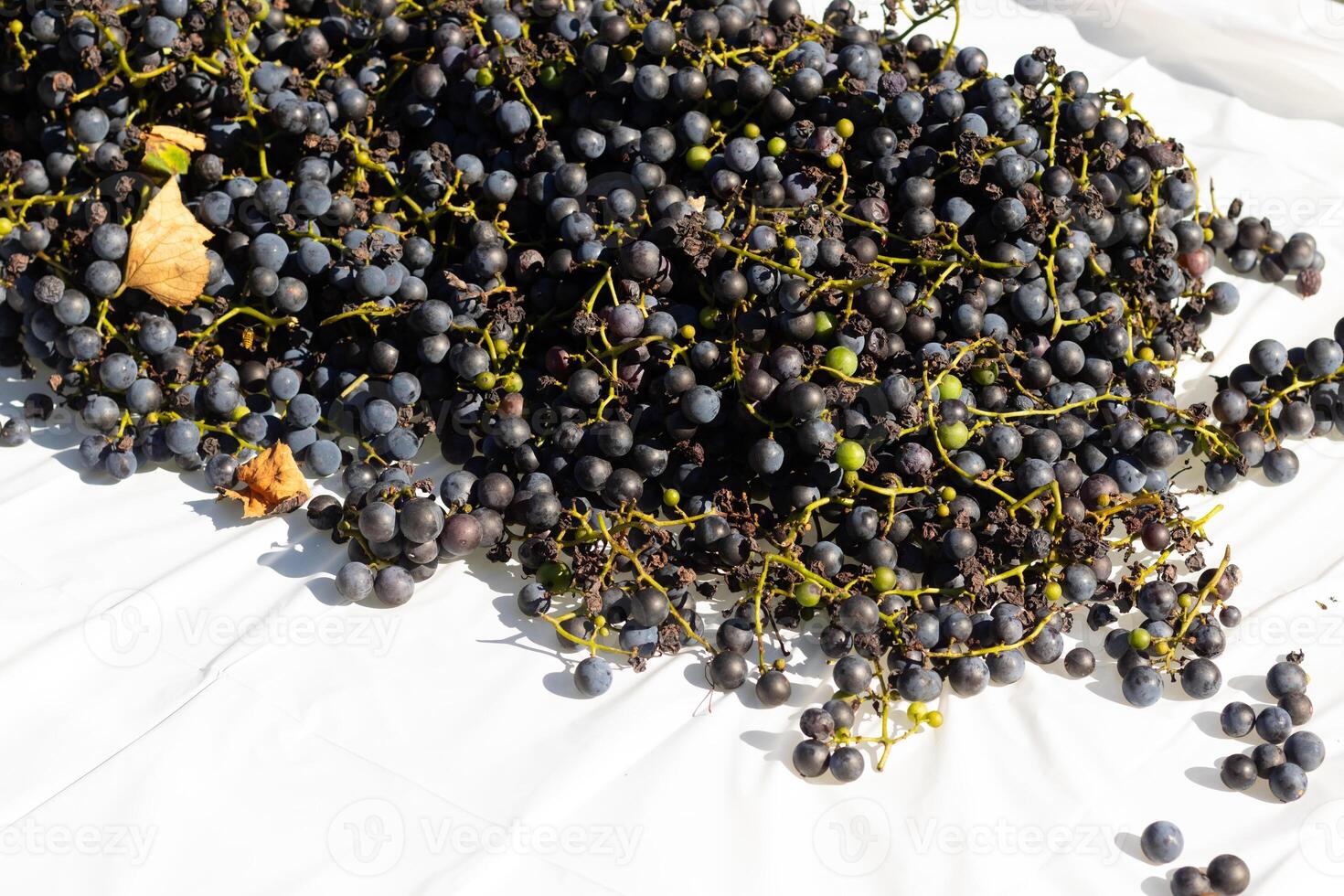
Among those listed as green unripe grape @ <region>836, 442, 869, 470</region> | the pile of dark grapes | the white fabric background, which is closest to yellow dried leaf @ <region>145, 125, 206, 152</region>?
the pile of dark grapes

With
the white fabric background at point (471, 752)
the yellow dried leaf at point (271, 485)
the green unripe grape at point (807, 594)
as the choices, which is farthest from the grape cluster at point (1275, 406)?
the yellow dried leaf at point (271, 485)

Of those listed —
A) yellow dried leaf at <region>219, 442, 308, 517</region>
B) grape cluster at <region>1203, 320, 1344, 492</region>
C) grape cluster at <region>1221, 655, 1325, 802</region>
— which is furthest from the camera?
grape cluster at <region>1203, 320, 1344, 492</region>

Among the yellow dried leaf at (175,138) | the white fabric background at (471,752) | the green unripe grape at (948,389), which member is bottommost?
the white fabric background at (471,752)

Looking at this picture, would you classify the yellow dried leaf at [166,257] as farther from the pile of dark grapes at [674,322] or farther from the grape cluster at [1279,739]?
the grape cluster at [1279,739]

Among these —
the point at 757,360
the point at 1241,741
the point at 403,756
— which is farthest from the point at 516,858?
the point at 1241,741

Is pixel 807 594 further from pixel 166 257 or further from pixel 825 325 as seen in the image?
pixel 166 257

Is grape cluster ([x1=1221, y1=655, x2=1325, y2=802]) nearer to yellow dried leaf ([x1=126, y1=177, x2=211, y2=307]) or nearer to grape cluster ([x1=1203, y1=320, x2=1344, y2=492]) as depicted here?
grape cluster ([x1=1203, y1=320, x2=1344, y2=492])
